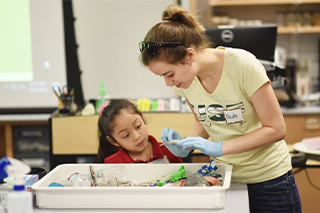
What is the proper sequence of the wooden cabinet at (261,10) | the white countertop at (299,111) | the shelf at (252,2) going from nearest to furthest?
the white countertop at (299,111) < the shelf at (252,2) < the wooden cabinet at (261,10)

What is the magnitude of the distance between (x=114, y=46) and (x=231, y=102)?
6.95ft

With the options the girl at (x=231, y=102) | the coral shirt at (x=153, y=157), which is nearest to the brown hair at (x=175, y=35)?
the girl at (x=231, y=102)

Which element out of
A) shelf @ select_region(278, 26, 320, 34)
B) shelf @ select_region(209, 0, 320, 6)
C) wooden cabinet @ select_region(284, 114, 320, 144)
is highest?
shelf @ select_region(209, 0, 320, 6)

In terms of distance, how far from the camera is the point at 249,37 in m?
2.39

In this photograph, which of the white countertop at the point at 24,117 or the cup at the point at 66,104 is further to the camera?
the white countertop at the point at 24,117

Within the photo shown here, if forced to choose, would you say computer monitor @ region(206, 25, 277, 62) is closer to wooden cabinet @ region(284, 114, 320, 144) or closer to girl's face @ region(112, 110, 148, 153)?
girl's face @ region(112, 110, 148, 153)

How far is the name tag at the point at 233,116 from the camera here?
1365 millimetres

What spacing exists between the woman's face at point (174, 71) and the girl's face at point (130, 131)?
0.40m

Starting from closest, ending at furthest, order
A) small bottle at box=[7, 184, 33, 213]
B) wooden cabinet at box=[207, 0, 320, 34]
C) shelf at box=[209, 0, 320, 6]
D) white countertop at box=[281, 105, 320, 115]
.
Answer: small bottle at box=[7, 184, 33, 213], white countertop at box=[281, 105, 320, 115], shelf at box=[209, 0, 320, 6], wooden cabinet at box=[207, 0, 320, 34]

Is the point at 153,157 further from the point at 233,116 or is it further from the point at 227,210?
the point at 227,210

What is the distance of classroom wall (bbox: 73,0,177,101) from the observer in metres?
3.32

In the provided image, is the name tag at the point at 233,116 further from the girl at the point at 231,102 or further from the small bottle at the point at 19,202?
the small bottle at the point at 19,202

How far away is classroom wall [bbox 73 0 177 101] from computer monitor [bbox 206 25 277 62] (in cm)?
98

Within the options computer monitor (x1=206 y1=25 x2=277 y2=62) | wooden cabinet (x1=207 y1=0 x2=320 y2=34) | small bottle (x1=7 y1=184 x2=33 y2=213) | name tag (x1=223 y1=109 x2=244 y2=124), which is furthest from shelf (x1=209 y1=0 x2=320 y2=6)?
small bottle (x1=7 y1=184 x2=33 y2=213)
